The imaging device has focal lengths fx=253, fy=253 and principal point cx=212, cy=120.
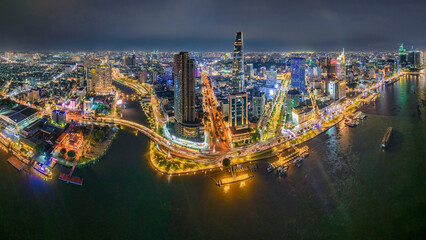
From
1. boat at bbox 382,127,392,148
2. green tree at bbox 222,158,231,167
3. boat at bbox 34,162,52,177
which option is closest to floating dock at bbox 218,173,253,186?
green tree at bbox 222,158,231,167

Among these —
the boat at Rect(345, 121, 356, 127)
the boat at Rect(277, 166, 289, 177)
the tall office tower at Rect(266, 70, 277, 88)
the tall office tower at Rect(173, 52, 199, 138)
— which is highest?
the tall office tower at Rect(266, 70, 277, 88)

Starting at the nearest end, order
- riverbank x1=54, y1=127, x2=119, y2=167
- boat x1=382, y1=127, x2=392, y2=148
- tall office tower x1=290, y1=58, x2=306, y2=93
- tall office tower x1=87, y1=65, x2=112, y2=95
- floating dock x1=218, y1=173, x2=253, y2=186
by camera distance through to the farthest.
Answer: floating dock x1=218, y1=173, x2=253, y2=186
riverbank x1=54, y1=127, x2=119, y2=167
boat x1=382, y1=127, x2=392, y2=148
tall office tower x1=290, y1=58, x2=306, y2=93
tall office tower x1=87, y1=65, x2=112, y2=95

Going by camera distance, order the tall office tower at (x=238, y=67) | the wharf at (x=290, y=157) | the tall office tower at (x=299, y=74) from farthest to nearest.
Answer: the tall office tower at (x=299, y=74) → the tall office tower at (x=238, y=67) → the wharf at (x=290, y=157)

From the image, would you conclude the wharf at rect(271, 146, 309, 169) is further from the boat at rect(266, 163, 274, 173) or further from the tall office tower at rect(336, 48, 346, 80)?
the tall office tower at rect(336, 48, 346, 80)

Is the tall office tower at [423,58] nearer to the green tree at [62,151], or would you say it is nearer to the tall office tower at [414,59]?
the tall office tower at [414,59]

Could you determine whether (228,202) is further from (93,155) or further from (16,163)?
(16,163)

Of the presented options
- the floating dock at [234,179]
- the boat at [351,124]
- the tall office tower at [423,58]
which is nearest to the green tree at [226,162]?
the floating dock at [234,179]

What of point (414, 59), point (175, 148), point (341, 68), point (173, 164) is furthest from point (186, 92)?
point (414, 59)
